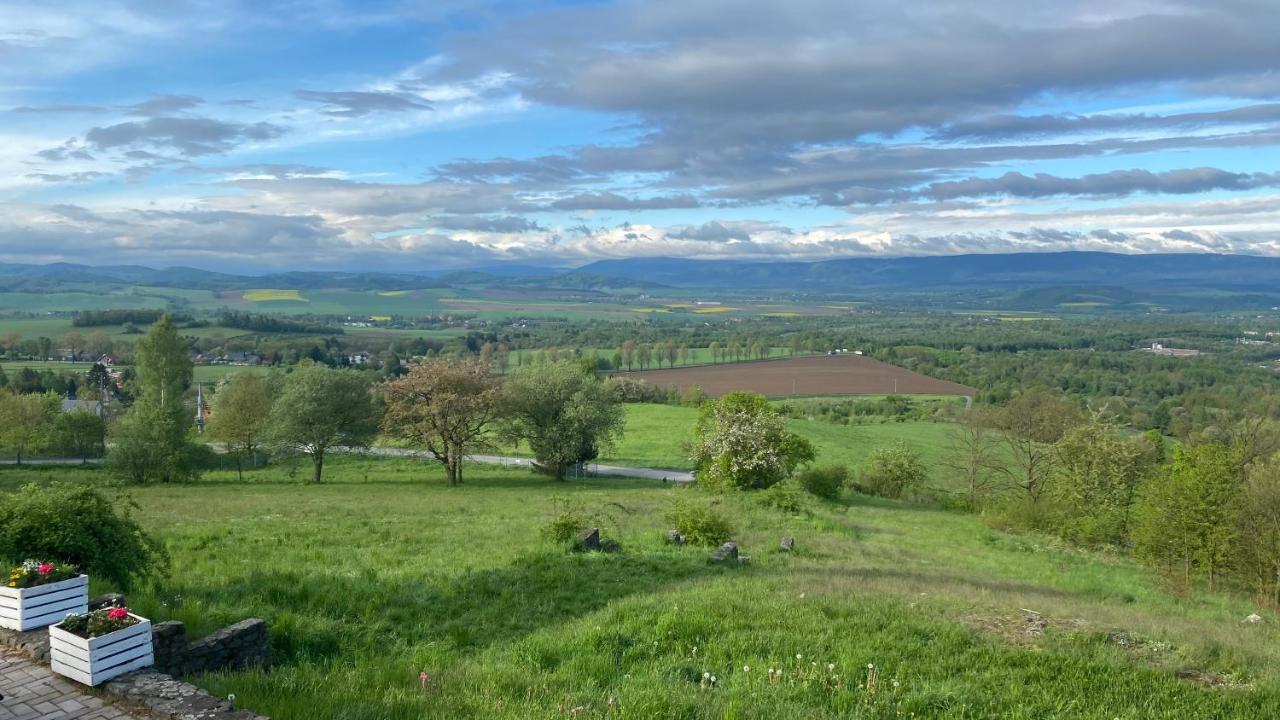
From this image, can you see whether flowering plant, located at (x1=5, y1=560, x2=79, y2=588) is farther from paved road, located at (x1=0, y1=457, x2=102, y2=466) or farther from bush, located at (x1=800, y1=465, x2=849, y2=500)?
paved road, located at (x1=0, y1=457, x2=102, y2=466)

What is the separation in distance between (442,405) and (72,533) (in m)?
32.0

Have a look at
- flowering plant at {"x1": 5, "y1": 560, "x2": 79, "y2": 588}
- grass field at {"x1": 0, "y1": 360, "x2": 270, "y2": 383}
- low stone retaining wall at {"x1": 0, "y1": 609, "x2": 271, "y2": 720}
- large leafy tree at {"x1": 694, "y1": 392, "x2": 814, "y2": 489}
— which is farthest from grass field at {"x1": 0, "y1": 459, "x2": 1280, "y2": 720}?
grass field at {"x1": 0, "y1": 360, "x2": 270, "y2": 383}

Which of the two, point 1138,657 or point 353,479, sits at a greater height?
point 1138,657

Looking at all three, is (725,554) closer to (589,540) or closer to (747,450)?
(589,540)

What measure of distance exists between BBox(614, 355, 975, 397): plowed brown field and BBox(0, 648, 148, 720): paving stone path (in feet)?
285

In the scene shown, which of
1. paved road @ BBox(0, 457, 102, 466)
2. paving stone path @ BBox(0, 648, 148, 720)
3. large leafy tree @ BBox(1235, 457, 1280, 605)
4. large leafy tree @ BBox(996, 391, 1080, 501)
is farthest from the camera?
paved road @ BBox(0, 457, 102, 466)

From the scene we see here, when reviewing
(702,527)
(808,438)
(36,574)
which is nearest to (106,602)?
(36,574)

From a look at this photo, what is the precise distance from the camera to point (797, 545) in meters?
23.6

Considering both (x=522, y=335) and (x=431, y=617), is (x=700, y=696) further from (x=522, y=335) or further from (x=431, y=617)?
(x=522, y=335)

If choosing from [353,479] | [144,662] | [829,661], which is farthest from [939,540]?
[353,479]

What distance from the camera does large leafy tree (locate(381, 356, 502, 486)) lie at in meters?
44.1

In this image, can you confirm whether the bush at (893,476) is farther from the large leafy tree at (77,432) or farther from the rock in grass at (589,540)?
the large leafy tree at (77,432)

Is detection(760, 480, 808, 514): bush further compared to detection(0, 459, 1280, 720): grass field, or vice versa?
detection(760, 480, 808, 514): bush

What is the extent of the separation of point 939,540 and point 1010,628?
19.5 m
